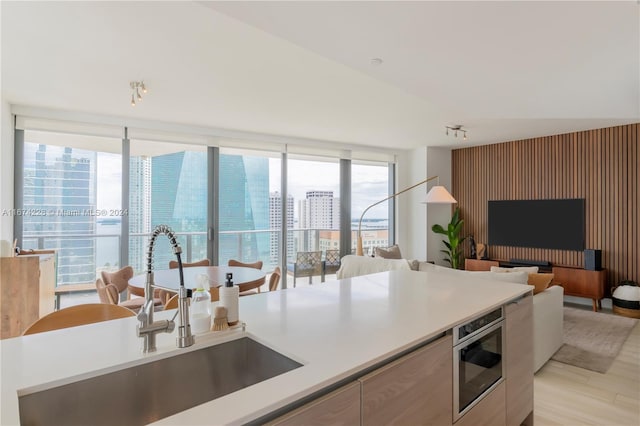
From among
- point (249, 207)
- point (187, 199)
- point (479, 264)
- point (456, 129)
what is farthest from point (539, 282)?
point (187, 199)

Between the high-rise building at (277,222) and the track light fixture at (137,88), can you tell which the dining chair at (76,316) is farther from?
the high-rise building at (277,222)

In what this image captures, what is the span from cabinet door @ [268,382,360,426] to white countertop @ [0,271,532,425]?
0.14ft

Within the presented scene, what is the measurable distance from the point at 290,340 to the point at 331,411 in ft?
1.00

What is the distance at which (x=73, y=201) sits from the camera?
4227 millimetres

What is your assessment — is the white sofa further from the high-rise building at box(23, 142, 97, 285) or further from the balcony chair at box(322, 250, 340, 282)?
the high-rise building at box(23, 142, 97, 285)

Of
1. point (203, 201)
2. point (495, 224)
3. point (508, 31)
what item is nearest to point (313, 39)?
point (508, 31)

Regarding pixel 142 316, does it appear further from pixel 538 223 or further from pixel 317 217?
pixel 538 223

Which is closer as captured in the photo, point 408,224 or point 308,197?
point 308,197

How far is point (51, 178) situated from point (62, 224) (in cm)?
57

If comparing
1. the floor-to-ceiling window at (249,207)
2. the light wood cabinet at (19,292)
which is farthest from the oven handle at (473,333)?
the floor-to-ceiling window at (249,207)

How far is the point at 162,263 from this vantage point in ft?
16.0

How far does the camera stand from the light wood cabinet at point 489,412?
58.7 inches

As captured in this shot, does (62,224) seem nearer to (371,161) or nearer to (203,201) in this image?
(203,201)

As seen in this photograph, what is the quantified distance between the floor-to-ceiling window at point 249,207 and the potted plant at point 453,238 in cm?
313
